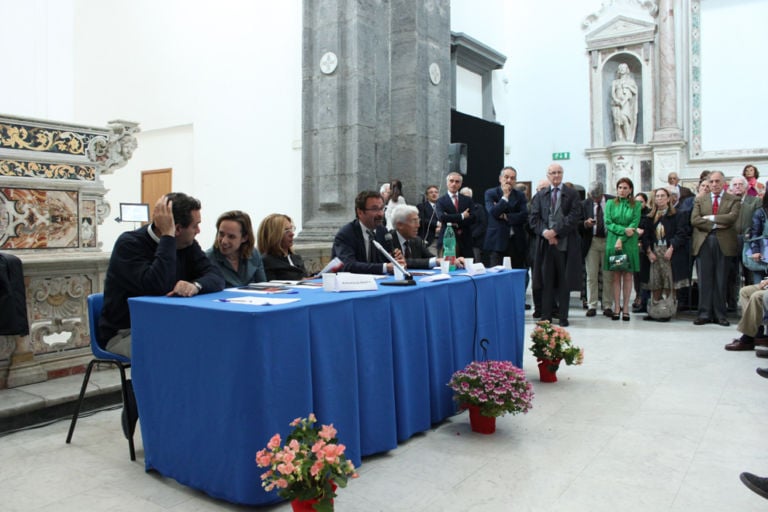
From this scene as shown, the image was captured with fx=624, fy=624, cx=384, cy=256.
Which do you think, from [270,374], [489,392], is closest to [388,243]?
[489,392]

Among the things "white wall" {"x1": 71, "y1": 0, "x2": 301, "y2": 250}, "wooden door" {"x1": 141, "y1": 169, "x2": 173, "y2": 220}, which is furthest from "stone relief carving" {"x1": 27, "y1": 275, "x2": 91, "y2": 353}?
"wooden door" {"x1": 141, "y1": 169, "x2": 173, "y2": 220}

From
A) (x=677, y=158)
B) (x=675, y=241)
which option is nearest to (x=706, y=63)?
(x=677, y=158)

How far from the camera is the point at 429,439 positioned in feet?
10.5

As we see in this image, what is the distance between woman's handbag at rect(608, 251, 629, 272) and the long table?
403cm

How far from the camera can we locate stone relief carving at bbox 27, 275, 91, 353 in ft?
12.5

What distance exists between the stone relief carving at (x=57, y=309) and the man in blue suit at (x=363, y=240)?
167cm

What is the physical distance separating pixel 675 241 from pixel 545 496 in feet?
17.2

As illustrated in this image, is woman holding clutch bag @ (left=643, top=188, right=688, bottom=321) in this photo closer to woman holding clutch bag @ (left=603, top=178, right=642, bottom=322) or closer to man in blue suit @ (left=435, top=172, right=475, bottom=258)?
woman holding clutch bag @ (left=603, top=178, right=642, bottom=322)

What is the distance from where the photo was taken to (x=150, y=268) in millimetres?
2854

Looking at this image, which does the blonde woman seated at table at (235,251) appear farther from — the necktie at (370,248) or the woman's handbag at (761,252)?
the woman's handbag at (761,252)

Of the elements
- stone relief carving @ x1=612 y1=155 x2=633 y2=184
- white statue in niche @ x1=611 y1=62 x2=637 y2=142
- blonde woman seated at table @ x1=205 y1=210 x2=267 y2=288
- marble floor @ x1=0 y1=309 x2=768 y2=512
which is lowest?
marble floor @ x1=0 y1=309 x2=768 y2=512

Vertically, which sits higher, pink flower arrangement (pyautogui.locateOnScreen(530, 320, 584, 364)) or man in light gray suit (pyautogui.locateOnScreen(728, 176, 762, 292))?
→ man in light gray suit (pyautogui.locateOnScreen(728, 176, 762, 292))

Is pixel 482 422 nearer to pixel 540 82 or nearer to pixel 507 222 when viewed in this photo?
pixel 507 222

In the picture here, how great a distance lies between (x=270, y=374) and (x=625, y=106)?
11.9m
